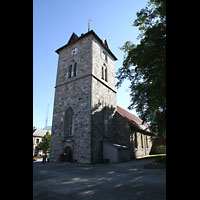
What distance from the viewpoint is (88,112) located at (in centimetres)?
1689

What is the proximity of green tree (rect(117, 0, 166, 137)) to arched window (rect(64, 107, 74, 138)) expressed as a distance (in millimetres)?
8302

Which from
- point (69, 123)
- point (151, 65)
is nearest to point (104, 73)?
point (69, 123)

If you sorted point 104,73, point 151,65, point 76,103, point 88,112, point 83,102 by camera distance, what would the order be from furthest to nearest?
point 104,73 → point 76,103 → point 83,102 → point 88,112 → point 151,65

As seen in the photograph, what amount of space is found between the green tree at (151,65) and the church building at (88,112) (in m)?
5.34

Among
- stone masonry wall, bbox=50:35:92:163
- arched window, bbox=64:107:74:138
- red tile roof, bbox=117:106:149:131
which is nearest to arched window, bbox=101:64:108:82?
stone masonry wall, bbox=50:35:92:163

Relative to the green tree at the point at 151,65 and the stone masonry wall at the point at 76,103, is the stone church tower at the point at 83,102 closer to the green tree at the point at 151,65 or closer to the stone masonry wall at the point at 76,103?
the stone masonry wall at the point at 76,103

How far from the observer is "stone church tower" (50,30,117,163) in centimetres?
1645

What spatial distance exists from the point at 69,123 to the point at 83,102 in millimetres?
3558

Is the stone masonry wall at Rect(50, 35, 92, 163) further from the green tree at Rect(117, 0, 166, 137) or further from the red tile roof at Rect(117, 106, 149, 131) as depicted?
the red tile roof at Rect(117, 106, 149, 131)

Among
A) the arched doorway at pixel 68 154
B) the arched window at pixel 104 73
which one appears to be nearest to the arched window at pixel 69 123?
the arched doorway at pixel 68 154

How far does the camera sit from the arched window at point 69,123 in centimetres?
1840

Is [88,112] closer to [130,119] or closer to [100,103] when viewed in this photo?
[100,103]
